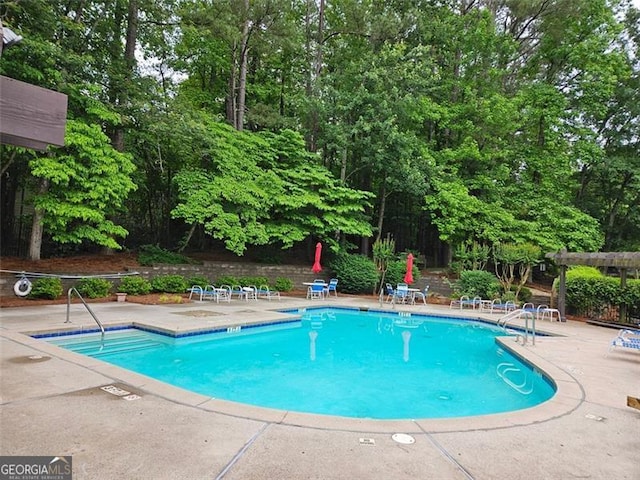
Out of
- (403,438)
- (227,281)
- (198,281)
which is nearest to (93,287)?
(198,281)

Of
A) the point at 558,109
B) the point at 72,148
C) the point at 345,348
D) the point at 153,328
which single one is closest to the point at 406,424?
the point at 345,348

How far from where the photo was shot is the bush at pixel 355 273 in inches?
611

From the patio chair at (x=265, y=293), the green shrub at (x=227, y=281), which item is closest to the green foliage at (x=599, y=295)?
the patio chair at (x=265, y=293)

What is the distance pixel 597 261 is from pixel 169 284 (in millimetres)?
11727

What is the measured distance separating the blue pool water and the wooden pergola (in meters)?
2.97

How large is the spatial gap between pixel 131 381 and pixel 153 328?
134 inches

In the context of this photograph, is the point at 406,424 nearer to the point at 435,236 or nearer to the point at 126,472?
the point at 126,472

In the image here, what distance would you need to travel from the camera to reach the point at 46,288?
29.2ft

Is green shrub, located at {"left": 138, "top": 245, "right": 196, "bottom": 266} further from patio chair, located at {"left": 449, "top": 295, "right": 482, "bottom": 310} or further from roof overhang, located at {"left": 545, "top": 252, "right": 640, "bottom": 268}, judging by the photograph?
roof overhang, located at {"left": 545, "top": 252, "right": 640, "bottom": 268}

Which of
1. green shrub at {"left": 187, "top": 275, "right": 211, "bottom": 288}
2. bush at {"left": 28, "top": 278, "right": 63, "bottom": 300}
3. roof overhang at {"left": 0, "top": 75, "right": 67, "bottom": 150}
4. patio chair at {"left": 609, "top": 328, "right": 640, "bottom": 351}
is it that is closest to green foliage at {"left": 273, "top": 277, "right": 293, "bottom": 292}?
green shrub at {"left": 187, "top": 275, "right": 211, "bottom": 288}

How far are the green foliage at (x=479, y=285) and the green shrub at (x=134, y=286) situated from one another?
10.3 m

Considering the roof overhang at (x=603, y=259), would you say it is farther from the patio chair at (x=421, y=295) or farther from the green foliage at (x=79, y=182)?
the green foliage at (x=79, y=182)

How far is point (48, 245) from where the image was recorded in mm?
11891

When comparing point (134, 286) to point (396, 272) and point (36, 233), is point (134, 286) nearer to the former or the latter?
point (36, 233)
